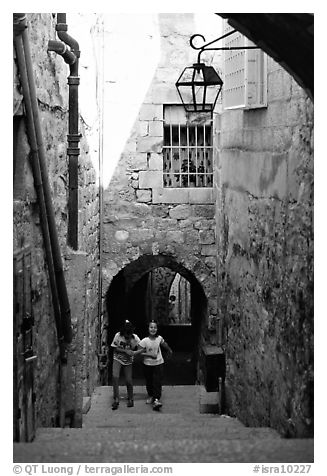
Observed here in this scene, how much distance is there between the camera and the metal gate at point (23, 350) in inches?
189

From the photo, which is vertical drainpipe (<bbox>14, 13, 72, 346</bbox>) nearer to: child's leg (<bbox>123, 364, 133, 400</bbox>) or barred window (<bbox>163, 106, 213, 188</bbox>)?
child's leg (<bbox>123, 364, 133, 400</bbox>)

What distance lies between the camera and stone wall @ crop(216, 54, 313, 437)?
5141 mm

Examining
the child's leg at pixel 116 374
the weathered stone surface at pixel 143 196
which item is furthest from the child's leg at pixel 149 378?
the weathered stone surface at pixel 143 196

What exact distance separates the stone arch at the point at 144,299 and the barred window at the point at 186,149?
3.57ft

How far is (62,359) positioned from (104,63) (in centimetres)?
456

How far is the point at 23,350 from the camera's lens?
514cm

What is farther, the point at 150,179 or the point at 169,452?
the point at 150,179

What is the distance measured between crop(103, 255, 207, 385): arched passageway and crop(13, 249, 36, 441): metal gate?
18.4 feet

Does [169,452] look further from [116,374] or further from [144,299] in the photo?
[144,299]

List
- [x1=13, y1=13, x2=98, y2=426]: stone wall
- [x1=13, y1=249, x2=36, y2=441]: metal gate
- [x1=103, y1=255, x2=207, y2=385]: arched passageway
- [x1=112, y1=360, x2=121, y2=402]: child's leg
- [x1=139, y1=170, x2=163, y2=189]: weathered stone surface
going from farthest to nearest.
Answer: [x1=103, y1=255, x2=207, y2=385]: arched passageway → [x1=139, y1=170, x2=163, y2=189]: weathered stone surface → [x1=112, y1=360, x2=121, y2=402]: child's leg → [x1=13, y1=13, x2=98, y2=426]: stone wall → [x1=13, y1=249, x2=36, y2=441]: metal gate

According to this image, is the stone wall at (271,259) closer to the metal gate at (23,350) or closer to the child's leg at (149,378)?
the child's leg at (149,378)

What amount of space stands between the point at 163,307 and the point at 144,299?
100 cm

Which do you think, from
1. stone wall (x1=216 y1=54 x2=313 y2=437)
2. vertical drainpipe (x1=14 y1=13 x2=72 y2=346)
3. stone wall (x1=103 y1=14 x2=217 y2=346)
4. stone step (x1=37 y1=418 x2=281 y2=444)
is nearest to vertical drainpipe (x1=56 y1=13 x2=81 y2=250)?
vertical drainpipe (x1=14 y1=13 x2=72 y2=346)

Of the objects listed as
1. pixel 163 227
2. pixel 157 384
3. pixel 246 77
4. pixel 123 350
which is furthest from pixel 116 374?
pixel 246 77
